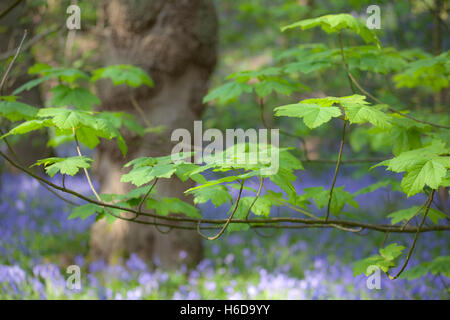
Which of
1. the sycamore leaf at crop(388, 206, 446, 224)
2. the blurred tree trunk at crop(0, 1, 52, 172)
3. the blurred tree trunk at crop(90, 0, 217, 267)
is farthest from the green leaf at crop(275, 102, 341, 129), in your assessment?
the blurred tree trunk at crop(90, 0, 217, 267)

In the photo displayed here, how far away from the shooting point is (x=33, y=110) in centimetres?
206

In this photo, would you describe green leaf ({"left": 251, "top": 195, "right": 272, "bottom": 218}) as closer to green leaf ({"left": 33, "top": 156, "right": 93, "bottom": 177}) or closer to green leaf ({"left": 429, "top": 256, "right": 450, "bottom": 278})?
green leaf ({"left": 33, "top": 156, "right": 93, "bottom": 177})

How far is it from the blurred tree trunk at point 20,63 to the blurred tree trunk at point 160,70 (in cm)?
78

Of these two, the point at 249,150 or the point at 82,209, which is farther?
the point at 82,209

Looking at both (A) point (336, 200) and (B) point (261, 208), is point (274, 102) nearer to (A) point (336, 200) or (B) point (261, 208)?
(A) point (336, 200)

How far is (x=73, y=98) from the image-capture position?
2.25 m

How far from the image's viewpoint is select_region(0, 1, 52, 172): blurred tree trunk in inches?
136

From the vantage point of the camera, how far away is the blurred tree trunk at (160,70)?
3.68 meters

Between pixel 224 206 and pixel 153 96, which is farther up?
pixel 153 96

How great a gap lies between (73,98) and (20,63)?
1.87 m

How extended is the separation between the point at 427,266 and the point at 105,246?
3.27m

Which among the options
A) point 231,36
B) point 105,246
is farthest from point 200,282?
Answer: point 231,36

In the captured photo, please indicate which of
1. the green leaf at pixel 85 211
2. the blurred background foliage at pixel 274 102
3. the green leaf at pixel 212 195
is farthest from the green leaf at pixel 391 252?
the green leaf at pixel 85 211
